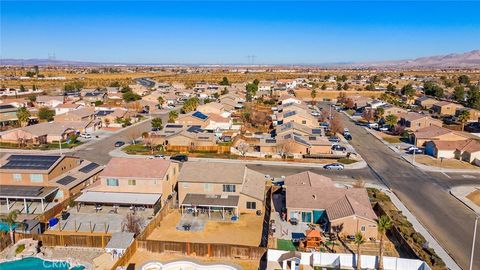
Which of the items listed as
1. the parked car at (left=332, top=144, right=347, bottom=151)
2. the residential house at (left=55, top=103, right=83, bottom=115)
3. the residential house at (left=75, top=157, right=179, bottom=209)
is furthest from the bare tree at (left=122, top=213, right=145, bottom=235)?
the residential house at (left=55, top=103, right=83, bottom=115)

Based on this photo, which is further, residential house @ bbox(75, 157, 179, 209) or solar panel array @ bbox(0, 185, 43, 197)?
residential house @ bbox(75, 157, 179, 209)

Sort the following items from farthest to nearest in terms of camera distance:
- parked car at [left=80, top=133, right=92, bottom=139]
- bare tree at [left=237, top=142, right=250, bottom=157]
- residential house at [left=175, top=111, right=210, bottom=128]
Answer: residential house at [left=175, top=111, right=210, bottom=128], parked car at [left=80, top=133, right=92, bottom=139], bare tree at [left=237, top=142, right=250, bottom=157]

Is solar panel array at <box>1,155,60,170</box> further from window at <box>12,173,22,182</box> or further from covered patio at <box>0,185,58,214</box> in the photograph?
covered patio at <box>0,185,58,214</box>

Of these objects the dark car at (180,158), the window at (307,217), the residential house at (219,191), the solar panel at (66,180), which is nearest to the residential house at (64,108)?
the dark car at (180,158)

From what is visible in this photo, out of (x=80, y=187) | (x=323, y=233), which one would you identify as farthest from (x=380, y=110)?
(x=80, y=187)

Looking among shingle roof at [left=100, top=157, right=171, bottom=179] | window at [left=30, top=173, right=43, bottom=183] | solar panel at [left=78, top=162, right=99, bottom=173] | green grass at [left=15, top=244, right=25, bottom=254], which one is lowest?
green grass at [left=15, top=244, right=25, bottom=254]

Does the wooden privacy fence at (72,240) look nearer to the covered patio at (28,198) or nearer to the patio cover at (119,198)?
the patio cover at (119,198)

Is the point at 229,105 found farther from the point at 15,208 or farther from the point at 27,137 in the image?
the point at 15,208

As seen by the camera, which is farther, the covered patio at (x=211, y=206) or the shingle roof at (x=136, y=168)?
the shingle roof at (x=136, y=168)

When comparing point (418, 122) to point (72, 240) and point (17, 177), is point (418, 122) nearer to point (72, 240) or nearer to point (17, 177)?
point (72, 240)
